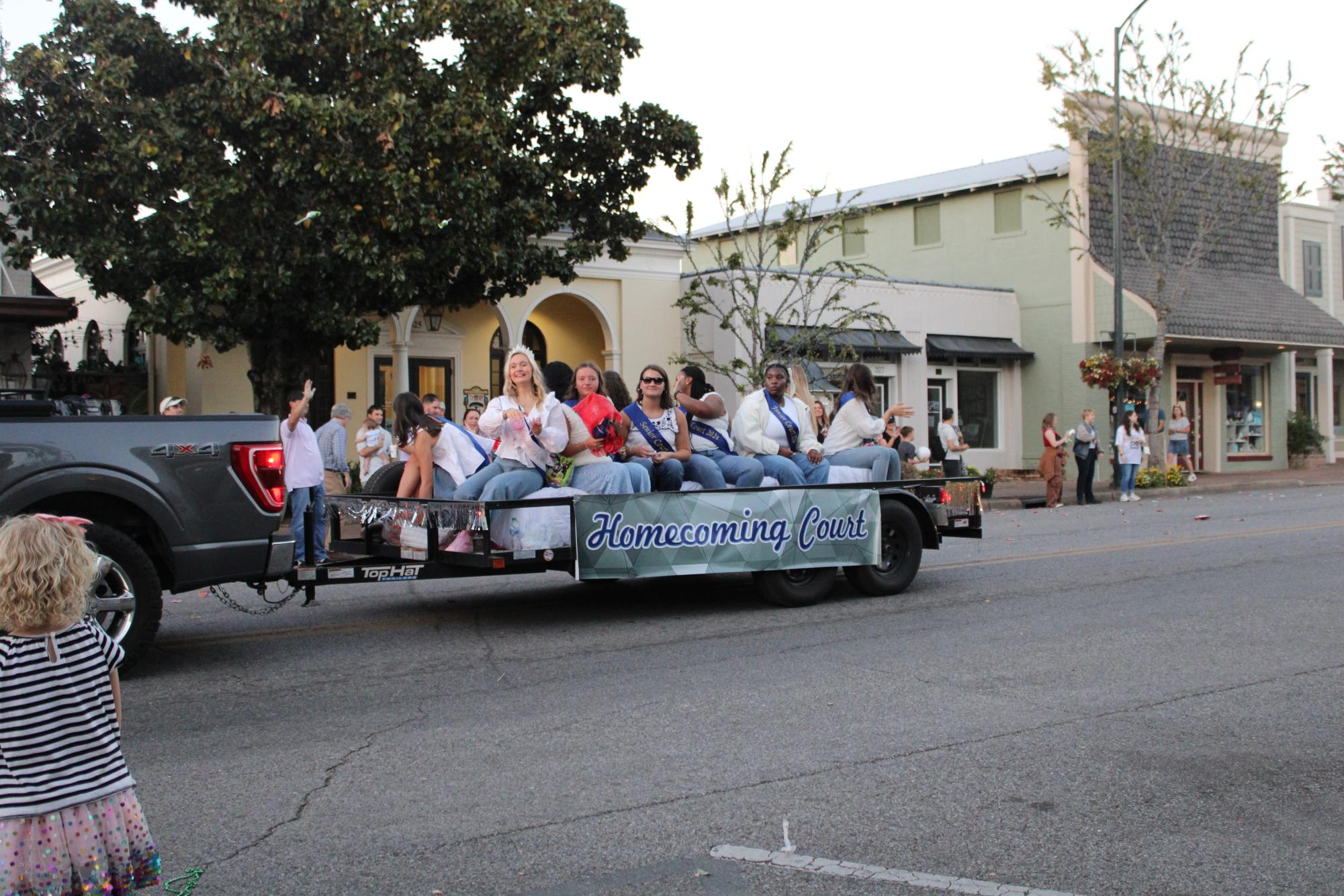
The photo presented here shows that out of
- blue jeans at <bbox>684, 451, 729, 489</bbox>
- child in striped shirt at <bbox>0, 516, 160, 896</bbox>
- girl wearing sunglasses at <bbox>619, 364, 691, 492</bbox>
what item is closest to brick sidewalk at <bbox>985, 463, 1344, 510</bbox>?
blue jeans at <bbox>684, 451, 729, 489</bbox>

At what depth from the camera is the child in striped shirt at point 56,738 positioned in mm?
3029

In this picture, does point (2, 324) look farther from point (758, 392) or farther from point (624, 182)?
point (758, 392)

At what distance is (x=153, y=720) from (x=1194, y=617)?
7175 millimetres

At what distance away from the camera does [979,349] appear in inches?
1166

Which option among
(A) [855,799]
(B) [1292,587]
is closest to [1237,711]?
(A) [855,799]

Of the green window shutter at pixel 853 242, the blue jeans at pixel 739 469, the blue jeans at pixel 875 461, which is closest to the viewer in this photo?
the blue jeans at pixel 739 469

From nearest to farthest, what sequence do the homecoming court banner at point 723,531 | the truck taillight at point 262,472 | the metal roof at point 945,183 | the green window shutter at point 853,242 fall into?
the truck taillight at point 262,472, the homecoming court banner at point 723,531, the metal roof at point 945,183, the green window shutter at point 853,242

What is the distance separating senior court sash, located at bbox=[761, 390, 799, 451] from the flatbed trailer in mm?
769

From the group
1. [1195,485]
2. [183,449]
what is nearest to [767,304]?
[1195,485]

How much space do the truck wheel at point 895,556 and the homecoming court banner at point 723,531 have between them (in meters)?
0.24

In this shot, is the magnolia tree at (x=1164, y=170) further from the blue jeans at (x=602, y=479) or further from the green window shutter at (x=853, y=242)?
the blue jeans at (x=602, y=479)

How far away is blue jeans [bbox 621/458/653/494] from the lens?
8.95 metres

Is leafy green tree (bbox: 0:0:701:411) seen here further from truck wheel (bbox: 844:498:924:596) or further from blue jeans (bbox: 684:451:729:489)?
truck wheel (bbox: 844:498:924:596)

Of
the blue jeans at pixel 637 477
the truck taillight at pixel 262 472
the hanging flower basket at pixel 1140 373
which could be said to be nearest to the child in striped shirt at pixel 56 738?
the truck taillight at pixel 262 472
